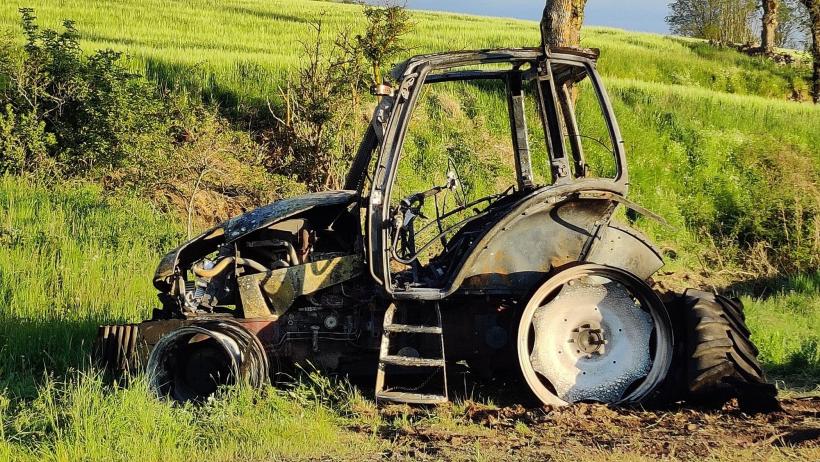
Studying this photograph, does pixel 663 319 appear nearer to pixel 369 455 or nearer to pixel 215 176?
pixel 369 455

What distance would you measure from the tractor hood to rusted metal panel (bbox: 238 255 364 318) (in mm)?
346

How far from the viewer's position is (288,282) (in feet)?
19.9

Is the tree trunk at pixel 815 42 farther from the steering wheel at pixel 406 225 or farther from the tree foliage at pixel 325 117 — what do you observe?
the steering wheel at pixel 406 225

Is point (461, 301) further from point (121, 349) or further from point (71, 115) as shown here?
point (71, 115)

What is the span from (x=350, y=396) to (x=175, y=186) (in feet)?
21.9

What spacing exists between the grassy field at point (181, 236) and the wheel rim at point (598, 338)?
633 mm

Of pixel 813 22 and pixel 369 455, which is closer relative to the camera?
pixel 369 455

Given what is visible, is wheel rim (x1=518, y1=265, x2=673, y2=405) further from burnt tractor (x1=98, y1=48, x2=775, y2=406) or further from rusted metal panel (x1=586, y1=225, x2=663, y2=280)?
rusted metal panel (x1=586, y1=225, x2=663, y2=280)

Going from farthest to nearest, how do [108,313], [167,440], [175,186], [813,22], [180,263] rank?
[813,22] < [175,186] < [108,313] < [180,263] < [167,440]

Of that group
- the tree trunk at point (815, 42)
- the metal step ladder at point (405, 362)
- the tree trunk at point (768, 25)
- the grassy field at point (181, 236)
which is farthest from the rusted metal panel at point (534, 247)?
the tree trunk at point (768, 25)

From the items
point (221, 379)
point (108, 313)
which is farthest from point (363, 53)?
point (221, 379)

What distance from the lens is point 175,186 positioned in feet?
38.4

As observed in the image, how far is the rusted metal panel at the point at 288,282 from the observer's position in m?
6.06

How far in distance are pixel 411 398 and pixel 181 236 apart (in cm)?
538
